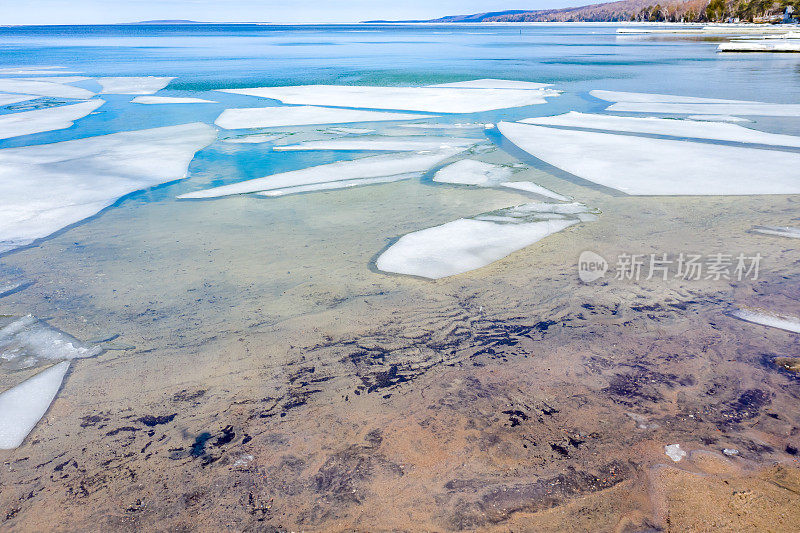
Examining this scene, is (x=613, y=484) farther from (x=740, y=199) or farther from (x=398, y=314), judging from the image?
(x=740, y=199)

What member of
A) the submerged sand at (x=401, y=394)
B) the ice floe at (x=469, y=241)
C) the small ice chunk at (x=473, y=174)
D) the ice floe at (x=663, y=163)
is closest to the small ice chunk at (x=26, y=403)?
the submerged sand at (x=401, y=394)

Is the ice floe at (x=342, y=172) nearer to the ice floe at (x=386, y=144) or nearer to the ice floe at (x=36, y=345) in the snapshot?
the ice floe at (x=386, y=144)

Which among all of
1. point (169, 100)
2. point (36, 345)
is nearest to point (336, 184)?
point (36, 345)

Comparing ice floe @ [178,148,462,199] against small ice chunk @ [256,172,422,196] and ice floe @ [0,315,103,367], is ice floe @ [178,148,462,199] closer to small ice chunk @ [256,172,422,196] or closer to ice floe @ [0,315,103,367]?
small ice chunk @ [256,172,422,196]

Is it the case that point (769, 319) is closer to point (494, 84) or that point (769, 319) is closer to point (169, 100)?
point (494, 84)

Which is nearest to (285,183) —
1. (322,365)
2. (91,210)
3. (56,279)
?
(91,210)

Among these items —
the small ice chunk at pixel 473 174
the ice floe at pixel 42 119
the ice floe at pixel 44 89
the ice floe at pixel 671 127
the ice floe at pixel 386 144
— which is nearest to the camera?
the small ice chunk at pixel 473 174
